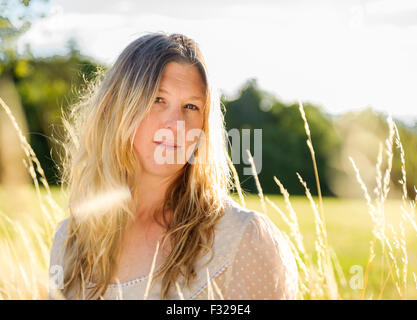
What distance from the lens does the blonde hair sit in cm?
165

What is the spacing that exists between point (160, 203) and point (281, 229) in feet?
21.5

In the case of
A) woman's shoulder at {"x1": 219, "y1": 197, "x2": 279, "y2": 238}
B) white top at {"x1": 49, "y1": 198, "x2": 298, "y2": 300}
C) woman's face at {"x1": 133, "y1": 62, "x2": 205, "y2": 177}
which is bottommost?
white top at {"x1": 49, "y1": 198, "x2": 298, "y2": 300}

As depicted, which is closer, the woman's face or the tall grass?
the tall grass

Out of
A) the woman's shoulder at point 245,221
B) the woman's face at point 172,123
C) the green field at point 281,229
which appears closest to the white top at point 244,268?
the woman's shoulder at point 245,221

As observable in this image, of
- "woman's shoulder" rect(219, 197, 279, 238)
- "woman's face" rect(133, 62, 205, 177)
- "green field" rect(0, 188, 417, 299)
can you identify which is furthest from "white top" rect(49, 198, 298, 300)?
"woman's face" rect(133, 62, 205, 177)

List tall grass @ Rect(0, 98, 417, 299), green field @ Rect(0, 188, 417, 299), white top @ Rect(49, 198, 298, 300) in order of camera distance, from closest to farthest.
Answer: tall grass @ Rect(0, 98, 417, 299), white top @ Rect(49, 198, 298, 300), green field @ Rect(0, 188, 417, 299)

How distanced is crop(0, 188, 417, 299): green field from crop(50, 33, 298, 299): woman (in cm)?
22

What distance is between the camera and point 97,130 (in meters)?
1.89

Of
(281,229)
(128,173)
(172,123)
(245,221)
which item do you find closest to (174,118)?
(172,123)

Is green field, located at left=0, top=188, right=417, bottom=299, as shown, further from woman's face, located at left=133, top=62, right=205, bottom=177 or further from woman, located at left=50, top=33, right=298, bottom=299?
woman's face, located at left=133, top=62, right=205, bottom=177

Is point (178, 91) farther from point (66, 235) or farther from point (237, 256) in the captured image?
point (66, 235)

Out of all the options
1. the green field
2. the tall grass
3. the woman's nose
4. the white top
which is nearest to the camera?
the tall grass
